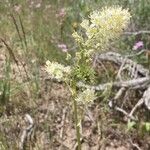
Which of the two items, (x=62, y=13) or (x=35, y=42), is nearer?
A: (x=35, y=42)

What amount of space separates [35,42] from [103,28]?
11.8ft

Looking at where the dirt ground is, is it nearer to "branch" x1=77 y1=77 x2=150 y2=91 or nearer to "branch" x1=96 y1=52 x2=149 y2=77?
"branch" x1=77 y1=77 x2=150 y2=91

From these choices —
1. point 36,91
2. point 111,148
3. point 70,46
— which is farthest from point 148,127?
point 70,46

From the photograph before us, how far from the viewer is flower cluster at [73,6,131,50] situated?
170cm

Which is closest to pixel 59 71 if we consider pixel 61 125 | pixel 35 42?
pixel 61 125

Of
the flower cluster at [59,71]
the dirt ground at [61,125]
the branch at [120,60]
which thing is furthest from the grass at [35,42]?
the flower cluster at [59,71]

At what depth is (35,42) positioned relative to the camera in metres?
5.25

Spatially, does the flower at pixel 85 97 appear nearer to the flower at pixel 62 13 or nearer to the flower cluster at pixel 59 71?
the flower cluster at pixel 59 71

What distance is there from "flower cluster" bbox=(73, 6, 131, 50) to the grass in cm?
142

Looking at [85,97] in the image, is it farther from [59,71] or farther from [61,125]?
[61,125]

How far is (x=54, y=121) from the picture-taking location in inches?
155

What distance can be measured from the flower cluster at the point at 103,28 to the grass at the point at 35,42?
4.67ft

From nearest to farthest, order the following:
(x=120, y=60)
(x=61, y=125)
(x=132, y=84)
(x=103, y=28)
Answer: (x=103, y=28)
(x=61, y=125)
(x=132, y=84)
(x=120, y=60)

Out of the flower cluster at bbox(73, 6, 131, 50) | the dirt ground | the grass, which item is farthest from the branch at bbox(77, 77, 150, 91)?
the flower cluster at bbox(73, 6, 131, 50)
